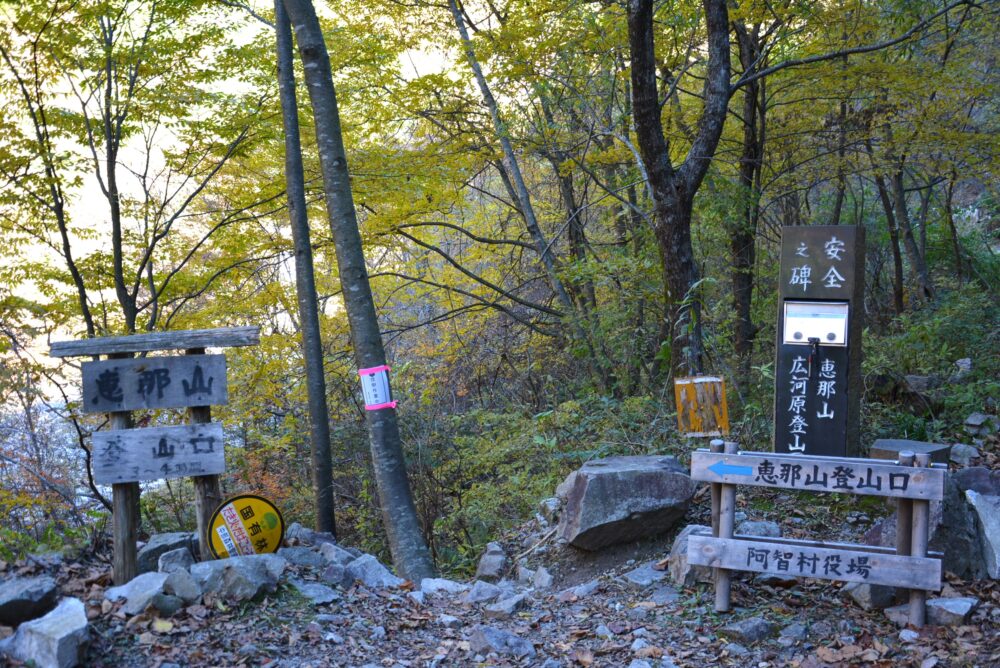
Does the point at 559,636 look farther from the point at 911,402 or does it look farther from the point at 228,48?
the point at 228,48

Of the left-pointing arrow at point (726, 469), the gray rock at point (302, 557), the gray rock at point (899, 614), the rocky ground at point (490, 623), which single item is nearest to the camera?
the rocky ground at point (490, 623)

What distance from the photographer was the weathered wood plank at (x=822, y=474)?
14.8ft

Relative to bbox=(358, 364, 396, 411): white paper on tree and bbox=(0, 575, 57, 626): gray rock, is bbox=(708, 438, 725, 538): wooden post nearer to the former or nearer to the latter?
bbox=(358, 364, 396, 411): white paper on tree

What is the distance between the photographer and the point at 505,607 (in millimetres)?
5480

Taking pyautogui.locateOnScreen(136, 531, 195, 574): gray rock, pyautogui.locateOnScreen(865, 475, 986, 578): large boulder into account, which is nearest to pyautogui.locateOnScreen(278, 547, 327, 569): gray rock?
pyautogui.locateOnScreen(136, 531, 195, 574): gray rock

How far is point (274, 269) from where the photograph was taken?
14281 mm

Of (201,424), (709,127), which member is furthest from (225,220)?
(709,127)

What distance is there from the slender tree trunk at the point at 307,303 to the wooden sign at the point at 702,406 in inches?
150

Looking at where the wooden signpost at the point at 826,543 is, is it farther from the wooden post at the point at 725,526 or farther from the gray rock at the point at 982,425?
the gray rock at the point at 982,425

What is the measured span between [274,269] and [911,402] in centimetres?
1065

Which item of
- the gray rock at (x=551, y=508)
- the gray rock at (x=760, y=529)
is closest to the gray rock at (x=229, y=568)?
the gray rock at (x=551, y=508)

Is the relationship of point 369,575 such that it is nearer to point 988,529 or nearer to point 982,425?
point 988,529

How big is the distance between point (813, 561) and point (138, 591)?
4194mm

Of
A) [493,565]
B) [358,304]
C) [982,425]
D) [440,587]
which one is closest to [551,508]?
[493,565]
